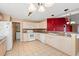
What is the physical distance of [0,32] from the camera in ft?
23.5

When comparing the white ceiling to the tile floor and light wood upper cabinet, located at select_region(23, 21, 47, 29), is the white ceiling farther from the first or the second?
light wood upper cabinet, located at select_region(23, 21, 47, 29)

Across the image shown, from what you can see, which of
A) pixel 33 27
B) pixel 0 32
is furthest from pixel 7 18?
pixel 33 27

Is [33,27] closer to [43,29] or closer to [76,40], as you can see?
[43,29]

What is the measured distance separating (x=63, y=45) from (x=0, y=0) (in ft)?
12.8

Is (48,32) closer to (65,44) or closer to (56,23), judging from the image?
(56,23)

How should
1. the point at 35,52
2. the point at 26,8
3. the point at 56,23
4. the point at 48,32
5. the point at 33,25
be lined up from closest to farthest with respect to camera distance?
the point at 26,8 < the point at 35,52 < the point at 48,32 < the point at 56,23 < the point at 33,25

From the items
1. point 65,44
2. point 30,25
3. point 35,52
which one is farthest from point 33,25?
point 65,44

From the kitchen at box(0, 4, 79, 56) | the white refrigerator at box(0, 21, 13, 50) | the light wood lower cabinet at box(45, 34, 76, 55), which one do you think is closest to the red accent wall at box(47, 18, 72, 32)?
the kitchen at box(0, 4, 79, 56)

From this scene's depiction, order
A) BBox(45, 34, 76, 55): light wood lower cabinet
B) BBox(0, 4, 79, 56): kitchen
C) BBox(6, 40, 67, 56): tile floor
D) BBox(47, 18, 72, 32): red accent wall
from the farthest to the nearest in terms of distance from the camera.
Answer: BBox(47, 18, 72, 32): red accent wall
BBox(6, 40, 67, 56): tile floor
BBox(0, 4, 79, 56): kitchen
BBox(45, 34, 76, 55): light wood lower cabinet

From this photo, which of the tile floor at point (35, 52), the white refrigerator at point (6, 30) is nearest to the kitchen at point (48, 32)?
the white refrigerator at point (6, 30)

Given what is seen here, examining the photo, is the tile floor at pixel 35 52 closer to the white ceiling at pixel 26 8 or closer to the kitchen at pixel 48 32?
the kitchen at pixel 48 32

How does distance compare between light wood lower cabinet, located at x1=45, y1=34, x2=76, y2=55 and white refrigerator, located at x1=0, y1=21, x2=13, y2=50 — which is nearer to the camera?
light wood lower cabinet, located at x1=45, y1=34, x2=76, y2=55

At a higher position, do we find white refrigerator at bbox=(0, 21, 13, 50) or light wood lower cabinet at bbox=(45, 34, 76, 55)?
white refrigerator at bbox=(0, 21, 13, 50)

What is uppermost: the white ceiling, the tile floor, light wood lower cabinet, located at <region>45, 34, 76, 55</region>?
the white ceiling
